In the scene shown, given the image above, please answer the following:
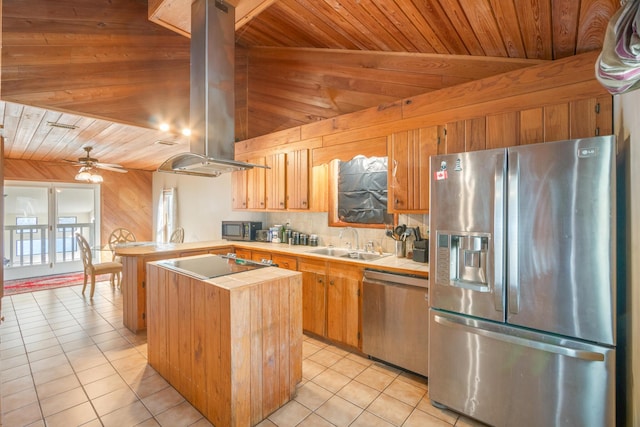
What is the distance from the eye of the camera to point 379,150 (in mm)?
2910

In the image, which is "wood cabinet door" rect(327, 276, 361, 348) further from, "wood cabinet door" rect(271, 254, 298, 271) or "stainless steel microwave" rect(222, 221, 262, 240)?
"stainless steel microwave" rect(222, 221, 262, 240)

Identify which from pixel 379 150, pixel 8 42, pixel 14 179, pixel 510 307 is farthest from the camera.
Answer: pixel 14 179

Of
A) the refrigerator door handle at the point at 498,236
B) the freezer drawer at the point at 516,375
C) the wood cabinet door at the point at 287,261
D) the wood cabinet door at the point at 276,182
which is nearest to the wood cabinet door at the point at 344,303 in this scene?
the wood cabinet door at the point at 287,261

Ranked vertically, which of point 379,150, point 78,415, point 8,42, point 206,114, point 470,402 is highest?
point 8,42

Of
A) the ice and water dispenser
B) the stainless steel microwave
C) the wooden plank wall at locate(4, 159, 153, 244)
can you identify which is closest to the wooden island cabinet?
the stainless steel microwave

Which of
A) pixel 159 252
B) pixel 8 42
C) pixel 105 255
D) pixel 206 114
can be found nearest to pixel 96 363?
pixel 159 252

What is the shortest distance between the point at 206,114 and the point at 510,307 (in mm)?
2550

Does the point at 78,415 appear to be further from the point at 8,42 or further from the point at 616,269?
the point at 616,269

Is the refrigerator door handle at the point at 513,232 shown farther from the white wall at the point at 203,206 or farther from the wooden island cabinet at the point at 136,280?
the white wall at the point at 203,206

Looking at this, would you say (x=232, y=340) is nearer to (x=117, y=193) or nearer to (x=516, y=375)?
(x=516, y=375)

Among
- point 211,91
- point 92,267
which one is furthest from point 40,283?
point 211,91

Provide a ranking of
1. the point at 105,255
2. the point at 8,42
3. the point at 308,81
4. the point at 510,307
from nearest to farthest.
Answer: the point at 510,307 < the point at 8,42 < the point at 308,81 < the point at 105,255

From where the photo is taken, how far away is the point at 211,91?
239cm

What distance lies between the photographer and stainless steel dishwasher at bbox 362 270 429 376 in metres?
2.35
